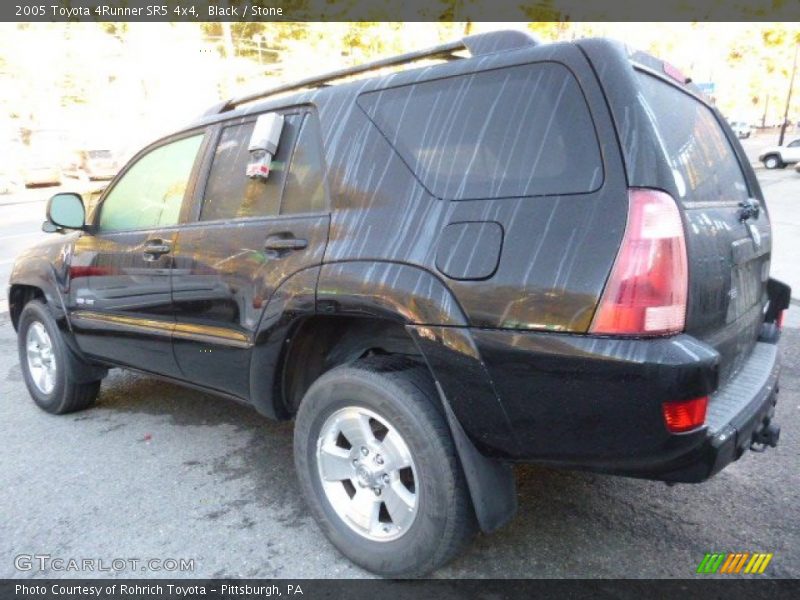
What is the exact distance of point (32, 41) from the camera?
1124 inches

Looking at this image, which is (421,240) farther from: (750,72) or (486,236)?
(750,72)

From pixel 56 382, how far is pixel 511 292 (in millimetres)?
3457

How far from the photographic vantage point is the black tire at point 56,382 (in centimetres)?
402

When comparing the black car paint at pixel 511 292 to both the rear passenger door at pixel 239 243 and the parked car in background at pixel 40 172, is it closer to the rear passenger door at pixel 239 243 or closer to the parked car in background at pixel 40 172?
the rear passenger door at pixel 239 243

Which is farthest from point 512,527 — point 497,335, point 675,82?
point 675,82

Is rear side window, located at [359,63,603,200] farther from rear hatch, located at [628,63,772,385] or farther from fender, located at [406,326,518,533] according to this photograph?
fender, located at [406,326,518,533]

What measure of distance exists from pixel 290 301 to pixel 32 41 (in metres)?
33.1

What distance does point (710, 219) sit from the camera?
209 centimetres

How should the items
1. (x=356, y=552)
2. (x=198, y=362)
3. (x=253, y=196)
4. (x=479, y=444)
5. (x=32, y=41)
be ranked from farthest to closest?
(x=32, y=41) → (x=198, y=362) → (x=253, y=196) → (x=356, y=552) → (x=479, y=444)

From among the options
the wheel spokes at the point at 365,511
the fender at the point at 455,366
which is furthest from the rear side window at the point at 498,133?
the wheel spokes at the point at 365,511

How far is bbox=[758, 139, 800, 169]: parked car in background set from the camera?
98.8ft

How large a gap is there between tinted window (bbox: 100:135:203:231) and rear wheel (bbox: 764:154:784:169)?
113 ft

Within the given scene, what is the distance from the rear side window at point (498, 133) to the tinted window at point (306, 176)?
0.37 metres
